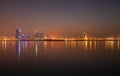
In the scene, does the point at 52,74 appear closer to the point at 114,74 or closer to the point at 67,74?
the point at 67,74

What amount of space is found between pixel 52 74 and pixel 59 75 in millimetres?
765

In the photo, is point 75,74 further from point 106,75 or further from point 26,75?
point 26,75

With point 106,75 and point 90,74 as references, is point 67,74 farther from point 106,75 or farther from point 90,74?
point 106,75

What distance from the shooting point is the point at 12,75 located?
14.0 metres

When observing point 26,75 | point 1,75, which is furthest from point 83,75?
point 1,75

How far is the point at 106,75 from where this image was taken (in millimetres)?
13969

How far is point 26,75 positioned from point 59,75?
9.25 feet

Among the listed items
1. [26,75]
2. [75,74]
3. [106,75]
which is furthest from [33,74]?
[106,75]

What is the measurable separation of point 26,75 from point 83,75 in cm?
490

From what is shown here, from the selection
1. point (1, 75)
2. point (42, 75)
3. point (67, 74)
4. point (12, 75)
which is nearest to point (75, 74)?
point (67, 74)

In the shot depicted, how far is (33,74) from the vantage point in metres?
14.4

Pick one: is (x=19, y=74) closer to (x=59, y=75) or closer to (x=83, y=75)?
(x=59, y=75)

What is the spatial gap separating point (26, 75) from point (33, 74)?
0.66m

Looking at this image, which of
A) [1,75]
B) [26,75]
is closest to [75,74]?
[26,75]
